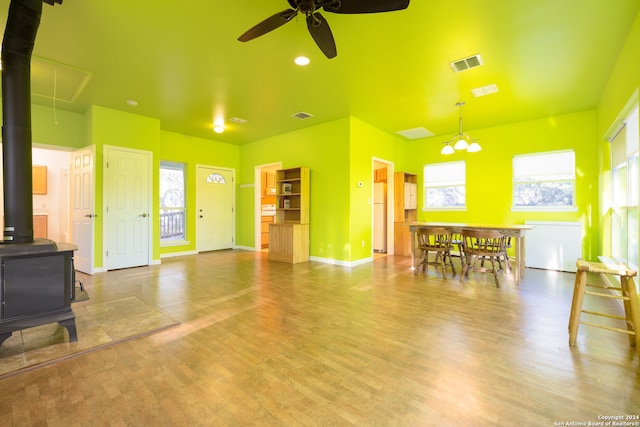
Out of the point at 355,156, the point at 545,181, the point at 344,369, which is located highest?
the point at 355,156

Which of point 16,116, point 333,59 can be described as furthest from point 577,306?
point 16,116

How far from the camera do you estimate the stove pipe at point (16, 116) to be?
90.0 inches

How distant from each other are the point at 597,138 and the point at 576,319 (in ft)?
14.5

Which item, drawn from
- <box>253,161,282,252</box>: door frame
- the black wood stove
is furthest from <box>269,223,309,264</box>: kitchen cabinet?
the black wood stove

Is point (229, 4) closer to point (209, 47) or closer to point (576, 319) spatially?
point (209, 47)

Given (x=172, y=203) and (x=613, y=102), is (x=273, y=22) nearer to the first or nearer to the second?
(x=613, y=102)

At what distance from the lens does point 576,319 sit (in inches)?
89.7

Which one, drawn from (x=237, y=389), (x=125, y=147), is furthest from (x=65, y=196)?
(x=237, y=389)

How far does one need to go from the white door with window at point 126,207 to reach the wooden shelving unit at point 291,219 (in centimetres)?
242

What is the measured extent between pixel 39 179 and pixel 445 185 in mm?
9516

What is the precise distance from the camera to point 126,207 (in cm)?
521

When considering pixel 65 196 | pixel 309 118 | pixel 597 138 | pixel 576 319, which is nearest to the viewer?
pixel 576 319

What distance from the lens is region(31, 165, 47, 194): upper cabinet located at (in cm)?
666

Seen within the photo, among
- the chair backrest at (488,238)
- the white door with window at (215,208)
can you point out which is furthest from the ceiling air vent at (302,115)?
the chair backrest at (488,238)
